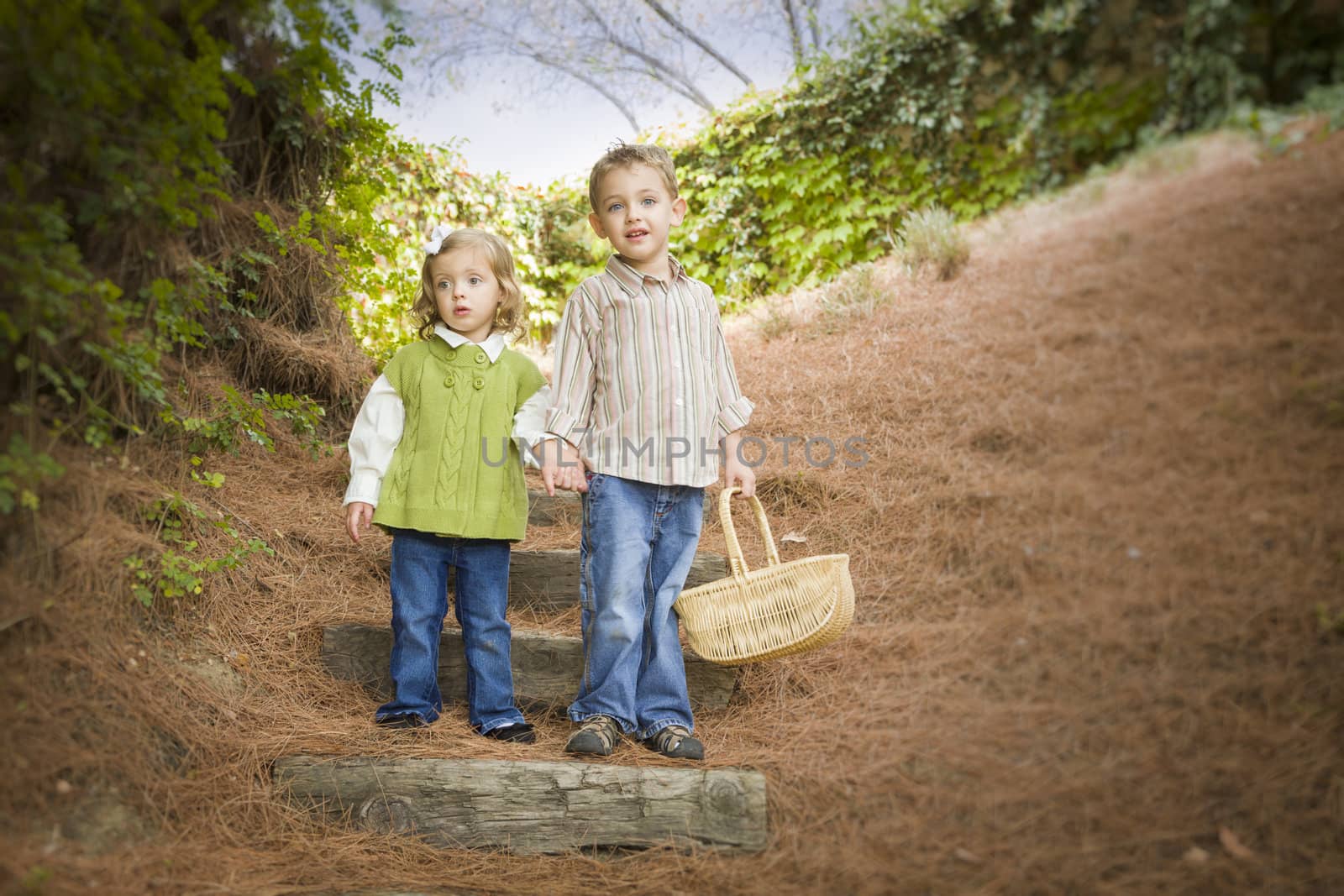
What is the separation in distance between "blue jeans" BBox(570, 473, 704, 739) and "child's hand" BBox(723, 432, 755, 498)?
Answer: 4.4 inches

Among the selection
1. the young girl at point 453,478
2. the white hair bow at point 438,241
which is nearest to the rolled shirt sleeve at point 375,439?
the young girl at point 453,478

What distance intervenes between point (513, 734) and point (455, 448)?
2.61 ft

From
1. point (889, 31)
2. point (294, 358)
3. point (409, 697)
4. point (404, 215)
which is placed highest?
point (889, 31)

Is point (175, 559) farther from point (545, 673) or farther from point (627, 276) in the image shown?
point (627, 276)

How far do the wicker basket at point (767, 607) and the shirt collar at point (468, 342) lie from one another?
0.79 meters

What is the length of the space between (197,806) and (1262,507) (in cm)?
249

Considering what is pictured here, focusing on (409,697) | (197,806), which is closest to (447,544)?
(409,697)

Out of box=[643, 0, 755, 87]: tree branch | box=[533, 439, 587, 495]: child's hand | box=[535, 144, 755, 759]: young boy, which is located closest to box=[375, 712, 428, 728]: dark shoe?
box=[535, 144, 755, 759]: young boy

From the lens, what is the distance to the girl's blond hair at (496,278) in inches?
91.8

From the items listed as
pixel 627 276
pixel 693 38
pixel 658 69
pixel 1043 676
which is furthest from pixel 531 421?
pixel 658 69

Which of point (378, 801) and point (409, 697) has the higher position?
point (409, 697)

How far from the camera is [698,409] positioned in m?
2.24

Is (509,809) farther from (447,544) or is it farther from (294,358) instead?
(294,358)

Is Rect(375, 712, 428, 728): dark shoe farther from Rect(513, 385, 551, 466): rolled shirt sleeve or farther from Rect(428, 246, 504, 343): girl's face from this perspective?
Rect(428, 246, 504, 343): girl's face
